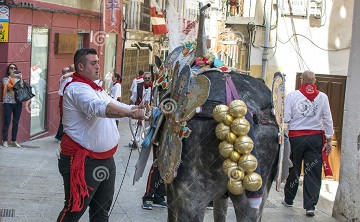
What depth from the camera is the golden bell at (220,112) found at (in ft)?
15.1

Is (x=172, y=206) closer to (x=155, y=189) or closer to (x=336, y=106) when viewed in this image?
(x=155, y=189)

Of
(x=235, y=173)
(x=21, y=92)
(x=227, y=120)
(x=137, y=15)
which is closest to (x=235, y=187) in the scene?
(x=235, y=173)

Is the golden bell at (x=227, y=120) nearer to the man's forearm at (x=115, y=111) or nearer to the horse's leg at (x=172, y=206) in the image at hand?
the horse's leg at (x=172, y=206)

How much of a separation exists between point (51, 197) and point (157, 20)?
2277 centimetres

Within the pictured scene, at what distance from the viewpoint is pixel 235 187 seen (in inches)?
181

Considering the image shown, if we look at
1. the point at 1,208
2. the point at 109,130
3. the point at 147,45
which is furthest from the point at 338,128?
the point at 147,45

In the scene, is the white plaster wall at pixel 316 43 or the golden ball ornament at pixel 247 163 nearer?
the golden ball ornament at pixel 247 163

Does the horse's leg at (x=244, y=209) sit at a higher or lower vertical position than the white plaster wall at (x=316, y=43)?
lower

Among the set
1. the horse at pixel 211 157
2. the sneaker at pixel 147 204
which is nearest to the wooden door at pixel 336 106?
the sneaker at pixel 147 204

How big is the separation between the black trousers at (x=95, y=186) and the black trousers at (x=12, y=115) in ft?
27.1

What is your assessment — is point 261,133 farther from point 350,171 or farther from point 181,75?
point 350,171

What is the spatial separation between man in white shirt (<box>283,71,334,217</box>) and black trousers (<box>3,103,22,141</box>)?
263 inches

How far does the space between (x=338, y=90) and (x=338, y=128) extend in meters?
0.66

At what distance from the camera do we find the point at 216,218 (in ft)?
19.5
